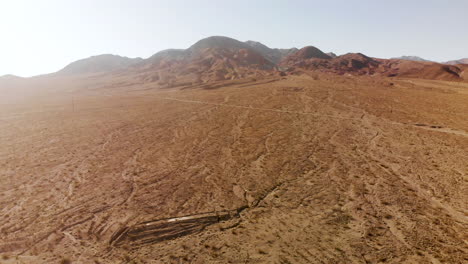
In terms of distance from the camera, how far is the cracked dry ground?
692cm

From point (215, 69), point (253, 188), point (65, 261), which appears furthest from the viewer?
point (215, 69)

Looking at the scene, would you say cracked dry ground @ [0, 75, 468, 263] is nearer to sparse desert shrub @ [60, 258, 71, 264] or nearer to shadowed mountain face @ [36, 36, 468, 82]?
sparse desert shrub @ [60, 258, 71, 264]

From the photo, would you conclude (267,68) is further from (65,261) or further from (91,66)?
(91,66)

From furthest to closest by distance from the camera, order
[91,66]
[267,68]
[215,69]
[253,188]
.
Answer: [91,66]
[267,68]
[215,69]
[253,188]

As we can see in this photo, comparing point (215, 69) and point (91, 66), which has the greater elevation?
point (91, 66)

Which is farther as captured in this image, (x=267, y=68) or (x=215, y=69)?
(x=267, y=68)

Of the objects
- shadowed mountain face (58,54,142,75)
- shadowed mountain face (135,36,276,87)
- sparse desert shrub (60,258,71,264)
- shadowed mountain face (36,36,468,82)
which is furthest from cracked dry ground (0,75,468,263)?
shadowed mountain face (58,54,142,75)

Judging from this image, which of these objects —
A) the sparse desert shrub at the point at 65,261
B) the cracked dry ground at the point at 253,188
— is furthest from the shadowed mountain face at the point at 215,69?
the sparse desert shrub at the point at 65,261

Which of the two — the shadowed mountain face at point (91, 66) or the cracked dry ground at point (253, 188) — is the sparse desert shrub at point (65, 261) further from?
the shadowed mountain face at point (91, 66)

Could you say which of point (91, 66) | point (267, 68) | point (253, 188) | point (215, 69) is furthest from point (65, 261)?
point (91, 66)

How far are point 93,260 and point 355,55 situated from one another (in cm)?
10133

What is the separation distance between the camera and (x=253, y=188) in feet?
33.3

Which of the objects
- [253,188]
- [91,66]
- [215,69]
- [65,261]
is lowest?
[65,261]

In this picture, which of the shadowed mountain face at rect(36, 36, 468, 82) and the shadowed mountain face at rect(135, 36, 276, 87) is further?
the shadowed mountain face at rect(36, 36, 468, 82)
